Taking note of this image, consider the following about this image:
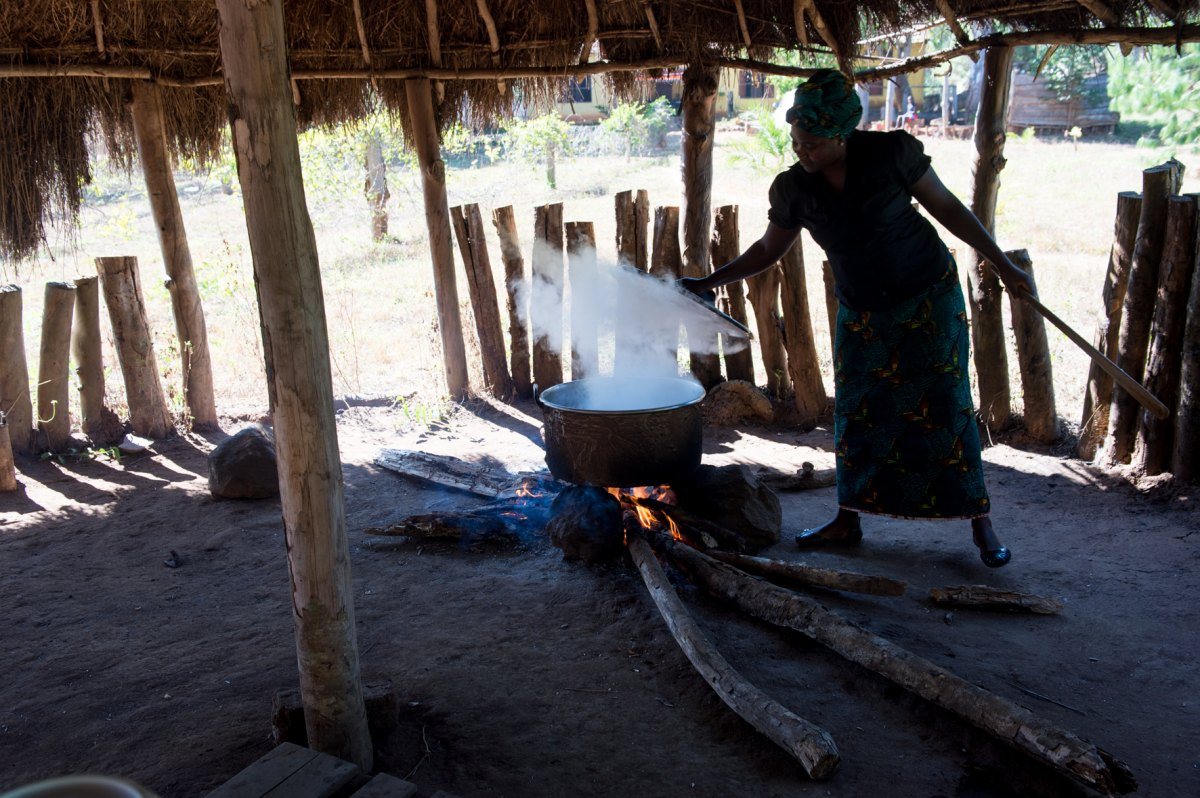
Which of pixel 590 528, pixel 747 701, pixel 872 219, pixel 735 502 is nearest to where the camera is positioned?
pixel 747 701

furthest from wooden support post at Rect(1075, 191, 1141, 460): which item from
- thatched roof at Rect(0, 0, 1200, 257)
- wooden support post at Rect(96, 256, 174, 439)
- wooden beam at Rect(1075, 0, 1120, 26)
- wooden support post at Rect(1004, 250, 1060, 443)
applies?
wooden support post at Rect(96, 256, 174, 439)

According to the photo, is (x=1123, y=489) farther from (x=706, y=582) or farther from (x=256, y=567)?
(x=256, y=567)

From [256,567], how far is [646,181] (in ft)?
41.1

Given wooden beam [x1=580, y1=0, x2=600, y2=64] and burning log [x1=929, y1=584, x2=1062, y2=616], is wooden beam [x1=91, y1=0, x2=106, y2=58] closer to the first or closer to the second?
wooden beam [x1=580, y1=0, x2=600, y2=64]

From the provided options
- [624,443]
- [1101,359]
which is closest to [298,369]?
[624,443]

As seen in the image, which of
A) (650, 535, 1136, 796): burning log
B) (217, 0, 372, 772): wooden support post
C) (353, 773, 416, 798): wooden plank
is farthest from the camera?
(650, 535, 1136, 796): burning log

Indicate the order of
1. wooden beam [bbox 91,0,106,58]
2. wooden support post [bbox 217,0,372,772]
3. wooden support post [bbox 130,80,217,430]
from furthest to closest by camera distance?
wooden support post [bbox 130,80,217,430] → wooden beam [bbox 91,0,106,58] → wooden support post [bbox 217,0,372,772]

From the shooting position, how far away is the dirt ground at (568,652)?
8.09ft

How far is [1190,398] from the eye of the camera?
423 centimetres

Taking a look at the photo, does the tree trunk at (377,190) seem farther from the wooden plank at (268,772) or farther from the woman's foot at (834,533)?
the wooden plank at (268,772)

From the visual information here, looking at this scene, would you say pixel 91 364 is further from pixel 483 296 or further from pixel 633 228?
pixel 633 228

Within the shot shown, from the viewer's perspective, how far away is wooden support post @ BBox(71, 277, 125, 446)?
18.0ft

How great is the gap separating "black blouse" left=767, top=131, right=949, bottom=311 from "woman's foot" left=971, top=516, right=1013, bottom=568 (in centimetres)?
101

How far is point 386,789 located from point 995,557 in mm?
2693
